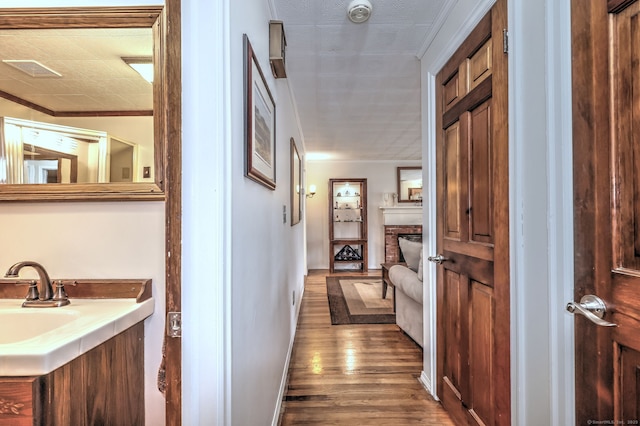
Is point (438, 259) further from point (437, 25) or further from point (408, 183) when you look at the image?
point (408, 183)

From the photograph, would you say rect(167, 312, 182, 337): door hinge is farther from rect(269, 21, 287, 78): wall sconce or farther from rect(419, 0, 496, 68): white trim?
rect(419, 0, 496, 68): white trim

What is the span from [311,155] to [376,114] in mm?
2660

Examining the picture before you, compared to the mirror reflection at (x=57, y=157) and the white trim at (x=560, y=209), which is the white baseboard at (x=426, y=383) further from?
the mirror reflection at (x=57, y=157)

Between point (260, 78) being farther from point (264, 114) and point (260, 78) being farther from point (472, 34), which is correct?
point (472, 34)

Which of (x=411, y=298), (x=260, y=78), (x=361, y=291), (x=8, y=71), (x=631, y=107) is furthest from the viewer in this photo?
(x=361, y=291)

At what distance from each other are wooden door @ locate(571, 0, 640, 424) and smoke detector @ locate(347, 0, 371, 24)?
1.05 meters

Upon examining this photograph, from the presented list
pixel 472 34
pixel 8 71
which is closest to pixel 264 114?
pixel 8 71

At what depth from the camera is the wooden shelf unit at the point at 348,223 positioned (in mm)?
6418

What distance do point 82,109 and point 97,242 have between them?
1.79ft

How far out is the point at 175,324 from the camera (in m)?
0.75

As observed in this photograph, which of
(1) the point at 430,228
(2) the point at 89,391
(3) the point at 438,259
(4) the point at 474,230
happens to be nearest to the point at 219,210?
(2) the point at 89,391

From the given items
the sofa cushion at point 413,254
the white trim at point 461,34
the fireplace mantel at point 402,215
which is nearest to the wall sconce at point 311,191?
the fireplace mantel at point 402,215

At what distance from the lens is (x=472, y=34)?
1494 millimetres

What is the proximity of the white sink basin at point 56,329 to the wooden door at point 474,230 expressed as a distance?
1.45m
